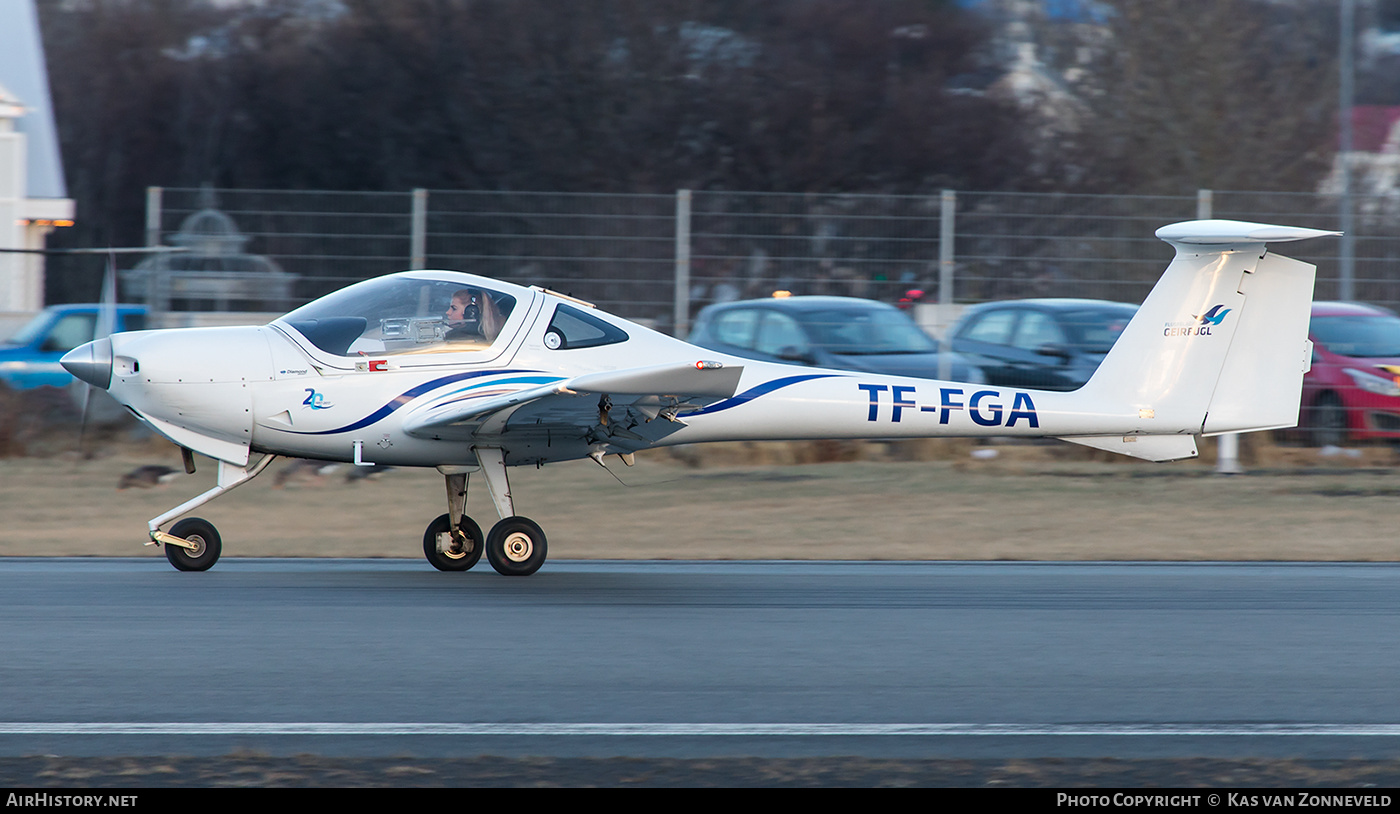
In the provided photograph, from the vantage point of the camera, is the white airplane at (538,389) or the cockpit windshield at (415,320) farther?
the cockpit windshield at (415,320)

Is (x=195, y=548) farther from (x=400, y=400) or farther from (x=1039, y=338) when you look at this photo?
(x=1039, y=338)

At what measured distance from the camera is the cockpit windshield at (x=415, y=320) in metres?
9.35

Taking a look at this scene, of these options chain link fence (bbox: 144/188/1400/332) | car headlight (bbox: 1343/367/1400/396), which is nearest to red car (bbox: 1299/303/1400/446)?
car headlight (bbox: 1343/367/1400/396)

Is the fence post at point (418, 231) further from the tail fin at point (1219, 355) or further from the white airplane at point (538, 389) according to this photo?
the tail fin at point (1219, 355)

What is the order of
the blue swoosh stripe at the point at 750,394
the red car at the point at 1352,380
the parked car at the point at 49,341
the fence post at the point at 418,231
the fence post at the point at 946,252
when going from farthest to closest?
1. the parked car at the point at 49,341
2. the fence post at the point at 946,252
3. the fence post at the point at 418,231
4. the red car at the point at 1352,380
5. the blue swoosh stripe at the point at 750,394

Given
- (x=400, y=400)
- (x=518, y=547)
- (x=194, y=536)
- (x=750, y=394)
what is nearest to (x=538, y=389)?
(x=400, y=400)

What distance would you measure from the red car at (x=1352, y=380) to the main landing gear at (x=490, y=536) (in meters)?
10.2

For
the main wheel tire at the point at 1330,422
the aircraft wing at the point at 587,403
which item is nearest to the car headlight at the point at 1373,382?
the main wheel tire at the point at 1330,422

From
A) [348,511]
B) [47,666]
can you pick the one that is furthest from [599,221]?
[47,666]

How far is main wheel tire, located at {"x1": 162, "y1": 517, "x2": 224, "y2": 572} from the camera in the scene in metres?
9.41

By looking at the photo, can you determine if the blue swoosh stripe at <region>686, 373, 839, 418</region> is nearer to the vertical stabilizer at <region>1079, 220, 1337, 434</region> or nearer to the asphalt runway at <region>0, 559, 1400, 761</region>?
the asphalt runway at <region>0, 559, 1400, 761</region>

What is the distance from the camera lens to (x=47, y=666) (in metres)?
6.55

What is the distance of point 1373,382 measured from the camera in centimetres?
1623
